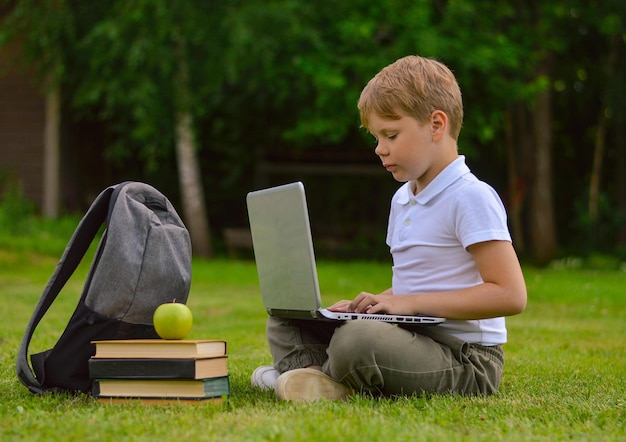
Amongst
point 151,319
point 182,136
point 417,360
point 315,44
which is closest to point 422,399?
point 417,360

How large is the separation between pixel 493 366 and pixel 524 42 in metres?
11.0

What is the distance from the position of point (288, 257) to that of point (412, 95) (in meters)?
0.76

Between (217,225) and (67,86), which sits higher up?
(67,86)

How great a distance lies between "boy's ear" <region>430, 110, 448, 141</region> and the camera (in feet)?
12.2

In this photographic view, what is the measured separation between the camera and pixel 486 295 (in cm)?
357

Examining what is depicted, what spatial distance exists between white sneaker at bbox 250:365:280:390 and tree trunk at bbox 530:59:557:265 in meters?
11.5

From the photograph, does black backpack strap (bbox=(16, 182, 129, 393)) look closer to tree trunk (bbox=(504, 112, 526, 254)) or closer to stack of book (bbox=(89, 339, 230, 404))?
stack of book (bbox=(89, 339, 230, 404))

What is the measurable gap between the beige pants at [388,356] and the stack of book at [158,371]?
429 millimetres

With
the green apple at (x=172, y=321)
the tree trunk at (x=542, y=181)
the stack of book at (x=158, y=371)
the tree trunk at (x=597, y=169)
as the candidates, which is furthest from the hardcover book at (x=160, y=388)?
the tree trunk at (x=597, y=169)

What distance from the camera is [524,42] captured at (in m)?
14.2

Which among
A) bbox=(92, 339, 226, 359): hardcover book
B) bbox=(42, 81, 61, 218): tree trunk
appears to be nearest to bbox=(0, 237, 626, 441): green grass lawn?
bbox=(92, 339, 226, 359): hardcover book

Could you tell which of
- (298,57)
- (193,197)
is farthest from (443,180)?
(193,197)

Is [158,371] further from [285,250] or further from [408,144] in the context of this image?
[408,144]

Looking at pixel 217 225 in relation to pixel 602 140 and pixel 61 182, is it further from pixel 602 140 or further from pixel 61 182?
pixel 602 140
